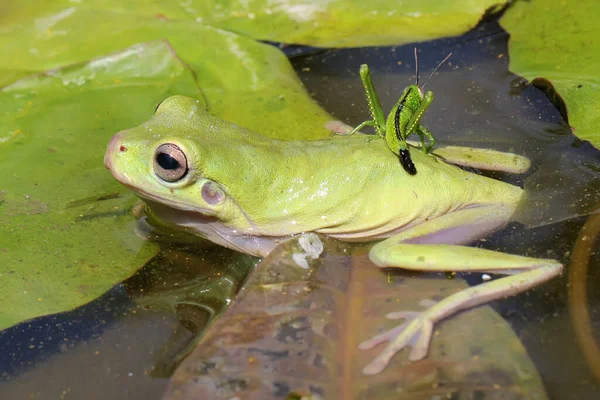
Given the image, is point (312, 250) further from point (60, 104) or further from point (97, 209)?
point (60, 104)

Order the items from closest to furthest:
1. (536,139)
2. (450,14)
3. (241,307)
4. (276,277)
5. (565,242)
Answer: (241,307) < (276,277) < (565,242) < (536,139) < (450,14)

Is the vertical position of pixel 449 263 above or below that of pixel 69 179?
below

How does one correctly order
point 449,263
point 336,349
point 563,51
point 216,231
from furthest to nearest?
point 563,51
point 216,231
point 449,263
point 336,349

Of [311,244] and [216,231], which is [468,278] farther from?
[216,231]

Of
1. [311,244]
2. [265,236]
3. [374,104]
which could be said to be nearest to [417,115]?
[374,104]

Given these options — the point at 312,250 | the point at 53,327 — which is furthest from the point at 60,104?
the point at 312,250

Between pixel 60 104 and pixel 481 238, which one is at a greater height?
pixel 60 104

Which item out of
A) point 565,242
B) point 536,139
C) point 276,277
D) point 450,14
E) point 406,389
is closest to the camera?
point 406,389
